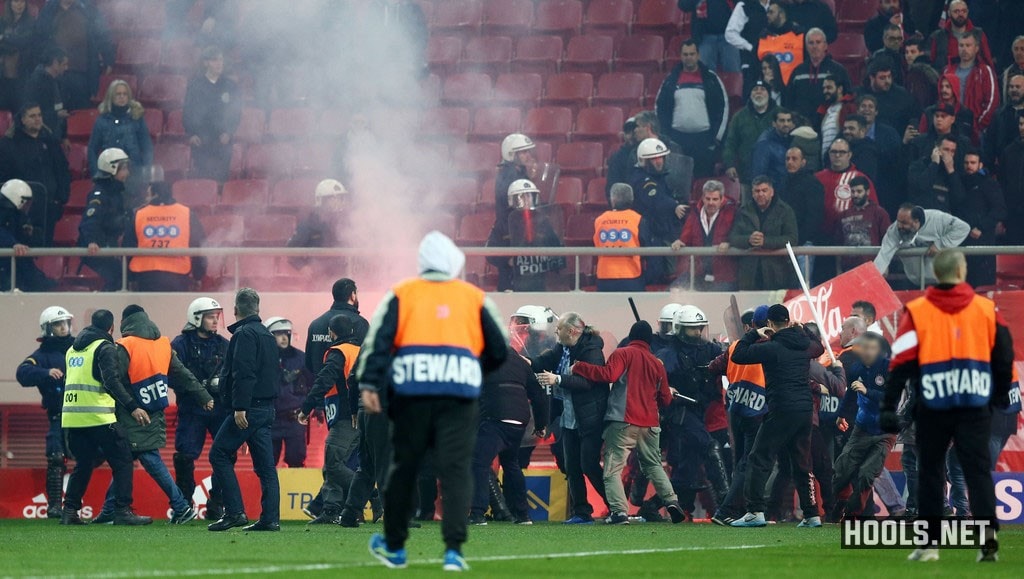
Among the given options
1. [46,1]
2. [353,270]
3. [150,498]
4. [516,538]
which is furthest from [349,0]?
[516,538]

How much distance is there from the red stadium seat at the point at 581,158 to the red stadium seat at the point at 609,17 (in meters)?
2.32

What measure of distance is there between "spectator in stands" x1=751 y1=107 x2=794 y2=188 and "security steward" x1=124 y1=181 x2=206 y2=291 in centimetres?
636

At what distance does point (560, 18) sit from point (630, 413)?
957 cm

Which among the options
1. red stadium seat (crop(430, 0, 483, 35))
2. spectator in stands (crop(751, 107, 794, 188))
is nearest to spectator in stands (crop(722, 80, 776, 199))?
spectator in stands (crop(751, 107, 794, 188))

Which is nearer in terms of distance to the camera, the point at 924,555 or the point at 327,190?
the point at 924,555

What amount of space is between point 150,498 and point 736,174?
772 centimetres

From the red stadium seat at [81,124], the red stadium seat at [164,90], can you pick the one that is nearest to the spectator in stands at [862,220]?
the red stadium seat at [164,90]

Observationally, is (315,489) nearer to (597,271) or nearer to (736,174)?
(597,271)

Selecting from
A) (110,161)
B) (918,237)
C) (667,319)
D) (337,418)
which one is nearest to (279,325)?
(337,418)

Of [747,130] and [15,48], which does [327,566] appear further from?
[15,48]

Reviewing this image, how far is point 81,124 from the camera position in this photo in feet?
77.3

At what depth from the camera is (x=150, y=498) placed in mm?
17859

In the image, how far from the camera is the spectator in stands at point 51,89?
2223cm

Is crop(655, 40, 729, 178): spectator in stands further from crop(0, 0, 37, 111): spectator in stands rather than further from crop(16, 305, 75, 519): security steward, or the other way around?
crop(0, 0, 37, 111): spectator in stands
